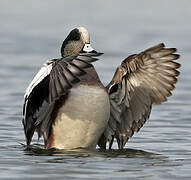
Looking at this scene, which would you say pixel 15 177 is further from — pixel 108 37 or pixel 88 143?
pixel 108 37

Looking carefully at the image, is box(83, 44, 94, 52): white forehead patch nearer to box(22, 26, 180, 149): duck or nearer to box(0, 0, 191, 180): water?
box(22, 26, 180, 149): duck

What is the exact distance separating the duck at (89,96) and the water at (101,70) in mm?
193

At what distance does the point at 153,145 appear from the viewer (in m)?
9.17

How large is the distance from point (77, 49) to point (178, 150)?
1.42 meters

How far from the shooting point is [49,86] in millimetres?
7672

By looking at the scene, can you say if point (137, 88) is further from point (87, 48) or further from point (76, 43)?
point (76, 43)

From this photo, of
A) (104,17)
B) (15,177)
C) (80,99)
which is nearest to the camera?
(15,177)

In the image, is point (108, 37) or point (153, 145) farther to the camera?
point (108, 37)

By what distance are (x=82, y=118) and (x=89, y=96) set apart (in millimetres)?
236

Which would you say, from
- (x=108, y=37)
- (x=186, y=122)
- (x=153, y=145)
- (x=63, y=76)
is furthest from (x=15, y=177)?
(x=108, y=37)

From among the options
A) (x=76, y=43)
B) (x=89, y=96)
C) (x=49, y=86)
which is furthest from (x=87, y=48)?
(x=49, y=86)

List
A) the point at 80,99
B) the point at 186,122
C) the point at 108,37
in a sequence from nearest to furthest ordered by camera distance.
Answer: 1. the point at 80,99
2. the point at 186,122
3. the point at 108,37

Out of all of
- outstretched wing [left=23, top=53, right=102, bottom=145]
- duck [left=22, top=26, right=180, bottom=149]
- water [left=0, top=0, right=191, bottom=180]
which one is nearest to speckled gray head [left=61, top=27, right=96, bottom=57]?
duck [left=22, top=26, right=180, bottom=149]

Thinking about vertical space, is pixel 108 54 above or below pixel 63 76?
below
